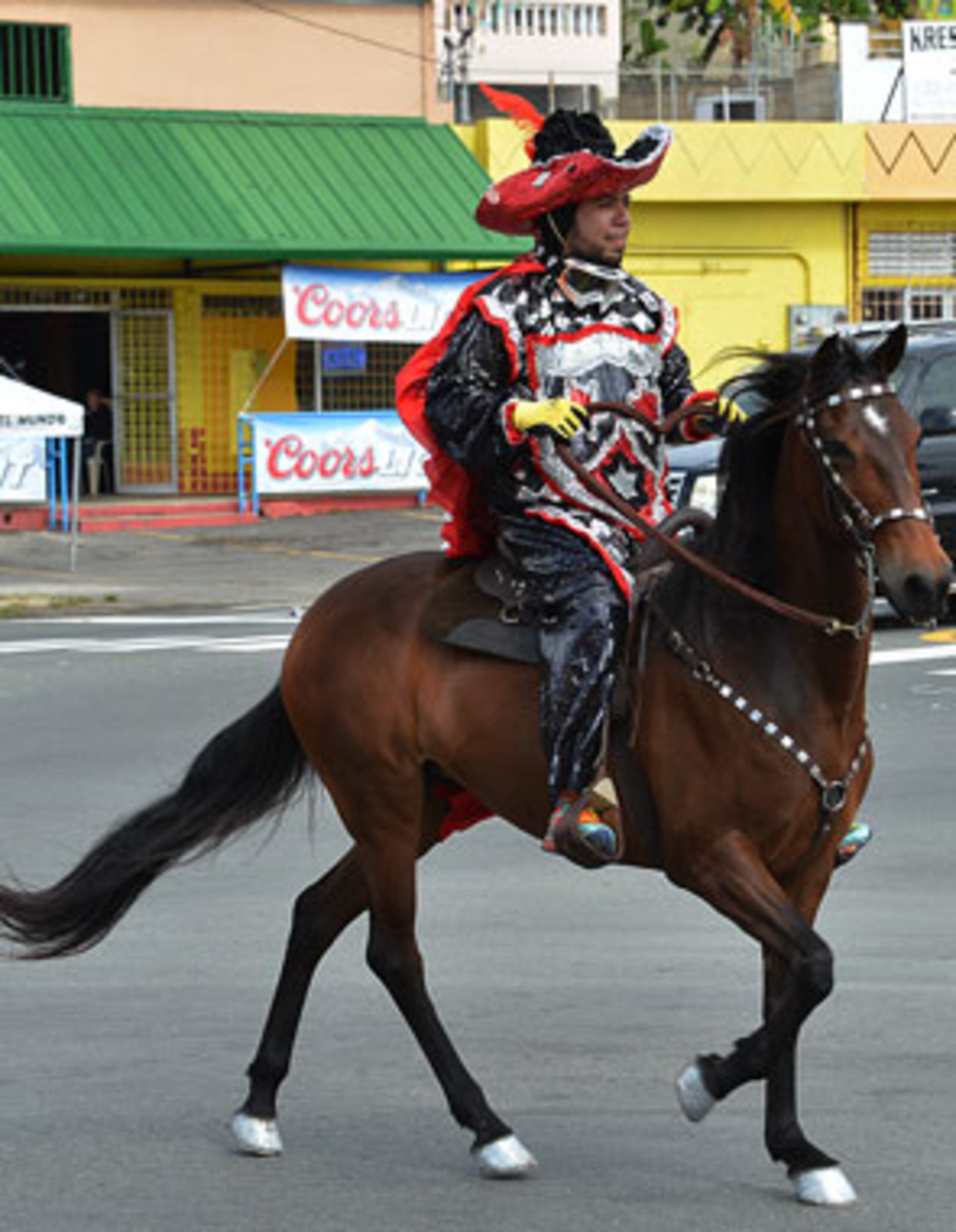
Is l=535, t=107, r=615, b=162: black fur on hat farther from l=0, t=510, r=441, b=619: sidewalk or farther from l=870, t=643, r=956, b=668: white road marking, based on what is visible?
l=0, t=510, r=441, b=619: sidewalk

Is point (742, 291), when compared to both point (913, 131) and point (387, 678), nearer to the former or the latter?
point (913, 131)

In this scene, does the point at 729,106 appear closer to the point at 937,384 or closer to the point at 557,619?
the point at 937,384

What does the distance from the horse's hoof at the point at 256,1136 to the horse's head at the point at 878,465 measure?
204 centimetres

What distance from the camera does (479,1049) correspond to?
7316 mm

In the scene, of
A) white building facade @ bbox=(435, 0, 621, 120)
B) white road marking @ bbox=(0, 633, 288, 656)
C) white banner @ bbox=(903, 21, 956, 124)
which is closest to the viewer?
white road marking @ bbox=(0, 633, 288, 656)

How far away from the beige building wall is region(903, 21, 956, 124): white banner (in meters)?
7.61

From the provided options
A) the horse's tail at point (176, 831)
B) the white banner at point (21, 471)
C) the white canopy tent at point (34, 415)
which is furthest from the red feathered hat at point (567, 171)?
the white banner at point (21, 471)

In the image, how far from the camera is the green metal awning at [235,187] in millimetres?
30453

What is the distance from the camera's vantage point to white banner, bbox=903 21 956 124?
3806cm

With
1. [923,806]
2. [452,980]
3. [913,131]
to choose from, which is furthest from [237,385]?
[452,980]

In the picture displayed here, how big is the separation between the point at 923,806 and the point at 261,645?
8.39 metres

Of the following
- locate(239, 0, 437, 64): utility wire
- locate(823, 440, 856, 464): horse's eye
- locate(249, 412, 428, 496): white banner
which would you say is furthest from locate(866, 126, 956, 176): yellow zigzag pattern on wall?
locate(823, 440, 856, 464): horse's eye

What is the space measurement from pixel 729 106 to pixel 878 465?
35.0 m

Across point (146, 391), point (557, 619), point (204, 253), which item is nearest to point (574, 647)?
point (557, 619)
